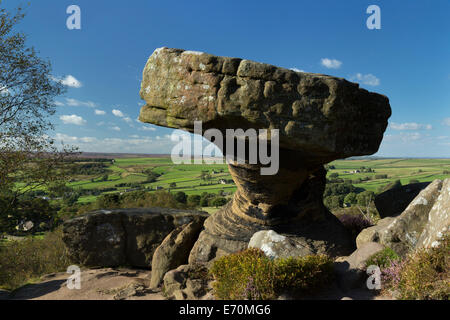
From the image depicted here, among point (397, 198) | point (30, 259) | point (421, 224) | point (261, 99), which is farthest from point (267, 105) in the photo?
point (30, 259)

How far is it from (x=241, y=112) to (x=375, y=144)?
15.6 ft

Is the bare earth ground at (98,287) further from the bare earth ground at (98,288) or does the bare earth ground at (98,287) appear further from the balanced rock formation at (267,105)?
the balanced rock formation at (267,105)

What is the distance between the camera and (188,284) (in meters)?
7.66

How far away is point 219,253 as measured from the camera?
33.8 feet

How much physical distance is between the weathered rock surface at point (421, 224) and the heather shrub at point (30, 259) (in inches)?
522

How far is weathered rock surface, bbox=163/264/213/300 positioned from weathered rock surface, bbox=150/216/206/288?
2.10m

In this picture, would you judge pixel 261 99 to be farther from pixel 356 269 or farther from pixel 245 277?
pixel 356 269

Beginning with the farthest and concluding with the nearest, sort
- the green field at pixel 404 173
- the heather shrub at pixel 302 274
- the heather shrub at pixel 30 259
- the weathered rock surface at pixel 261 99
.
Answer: the green field at pixel 404 173
the heather shrub at pixel 30 259
the weathered rock surface at pixel 261 99
the heather shrub at pixel 302 274

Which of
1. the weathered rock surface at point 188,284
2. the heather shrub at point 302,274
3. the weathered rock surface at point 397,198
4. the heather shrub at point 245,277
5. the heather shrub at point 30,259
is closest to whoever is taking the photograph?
the heather shrub at point 245,277

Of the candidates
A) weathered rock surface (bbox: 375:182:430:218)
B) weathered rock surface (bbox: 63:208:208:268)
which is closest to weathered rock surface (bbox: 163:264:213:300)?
weathered rock surface (bbox: 63:208:208:268)

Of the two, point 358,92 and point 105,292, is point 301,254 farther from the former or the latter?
point 105,292

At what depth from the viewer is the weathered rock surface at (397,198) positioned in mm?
11133

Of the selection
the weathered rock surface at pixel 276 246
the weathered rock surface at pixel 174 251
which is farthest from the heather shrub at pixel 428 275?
the weathered rock surface at pixel 174 251
